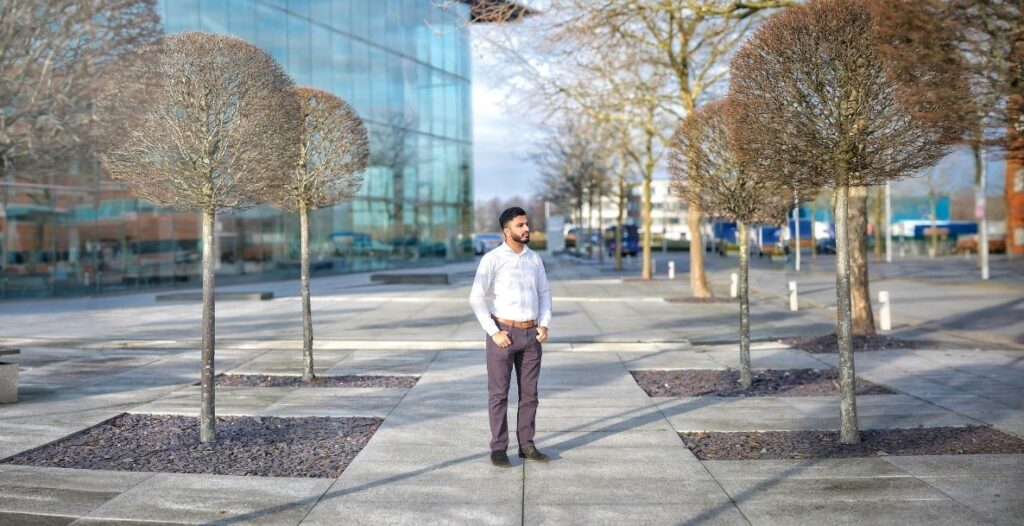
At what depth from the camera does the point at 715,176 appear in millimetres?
11500

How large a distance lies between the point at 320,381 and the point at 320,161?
8.47 ft

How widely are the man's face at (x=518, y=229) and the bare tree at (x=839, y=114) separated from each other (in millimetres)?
2186

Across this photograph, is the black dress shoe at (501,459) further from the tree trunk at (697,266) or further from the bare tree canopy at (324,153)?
the tree trunk at (697,266)

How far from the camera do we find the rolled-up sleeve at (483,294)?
6.36 metres

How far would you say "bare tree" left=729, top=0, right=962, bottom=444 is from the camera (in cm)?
700

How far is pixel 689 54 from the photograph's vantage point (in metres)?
21.8

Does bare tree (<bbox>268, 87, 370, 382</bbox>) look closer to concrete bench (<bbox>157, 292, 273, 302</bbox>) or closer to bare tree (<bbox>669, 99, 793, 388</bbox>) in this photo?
bare tree (<bbox>669, 99, 793, 388</bbox>)

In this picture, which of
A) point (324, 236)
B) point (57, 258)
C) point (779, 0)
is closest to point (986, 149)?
point (779, 0)

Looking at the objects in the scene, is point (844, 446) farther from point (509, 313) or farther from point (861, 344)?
point (861, 344)

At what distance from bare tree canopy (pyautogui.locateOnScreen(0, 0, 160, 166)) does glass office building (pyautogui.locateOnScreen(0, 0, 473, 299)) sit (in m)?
2.90

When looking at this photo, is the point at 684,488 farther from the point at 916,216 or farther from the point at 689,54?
the point at 916,216

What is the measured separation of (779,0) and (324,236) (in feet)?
103

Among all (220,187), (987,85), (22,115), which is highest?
(22,115)

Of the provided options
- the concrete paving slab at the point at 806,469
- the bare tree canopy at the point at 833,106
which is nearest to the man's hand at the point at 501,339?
the concrete paving slab at the point at 806,469
